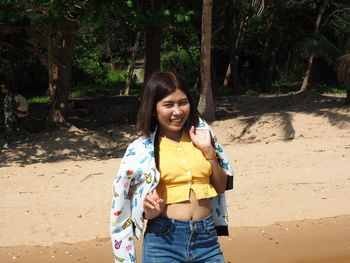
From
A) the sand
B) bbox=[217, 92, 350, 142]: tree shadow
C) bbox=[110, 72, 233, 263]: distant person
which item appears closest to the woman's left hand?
bbox=[110, 72, 233, 263]: distant person

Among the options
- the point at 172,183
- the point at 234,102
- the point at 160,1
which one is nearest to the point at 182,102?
the point at 172,183

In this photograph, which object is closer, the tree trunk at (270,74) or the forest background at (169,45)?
the forest background at (169,45)

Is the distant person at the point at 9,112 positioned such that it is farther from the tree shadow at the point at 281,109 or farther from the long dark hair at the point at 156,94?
the long dark hair at the point at 156,94

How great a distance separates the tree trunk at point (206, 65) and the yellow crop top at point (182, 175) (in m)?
9.93

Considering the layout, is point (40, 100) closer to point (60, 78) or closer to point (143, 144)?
point (60, 78)

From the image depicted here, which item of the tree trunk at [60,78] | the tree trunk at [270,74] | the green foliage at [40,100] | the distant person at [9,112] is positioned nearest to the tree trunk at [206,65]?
the tree trunk at [60,78]

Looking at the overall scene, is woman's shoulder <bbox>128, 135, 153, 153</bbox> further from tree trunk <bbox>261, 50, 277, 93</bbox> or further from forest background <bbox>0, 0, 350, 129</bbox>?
tree trunk <bbox>261, 50, 277, 93</bbox>

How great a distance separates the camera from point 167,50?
89.2ft

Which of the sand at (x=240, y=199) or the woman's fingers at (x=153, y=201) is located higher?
the woman's fingers at (x=153, y=201)

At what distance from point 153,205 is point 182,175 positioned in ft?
0.67

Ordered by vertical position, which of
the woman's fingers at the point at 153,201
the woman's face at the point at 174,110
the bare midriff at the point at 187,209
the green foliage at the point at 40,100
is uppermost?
the woman's face at the point at 174,110

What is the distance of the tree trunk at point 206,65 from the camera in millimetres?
12318

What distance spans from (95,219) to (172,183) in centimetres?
434

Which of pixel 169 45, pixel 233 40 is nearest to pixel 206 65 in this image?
pixel 233 40
